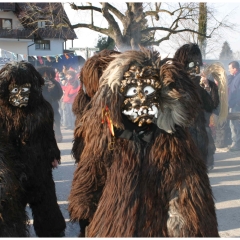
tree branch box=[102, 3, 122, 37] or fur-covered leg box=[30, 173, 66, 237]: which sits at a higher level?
tree branch box=[102, 3, 122, 37]

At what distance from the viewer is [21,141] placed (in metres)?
3.54

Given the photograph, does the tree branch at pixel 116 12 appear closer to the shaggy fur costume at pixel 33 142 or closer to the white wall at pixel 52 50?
the shaggy fur costume at pixel 33 142

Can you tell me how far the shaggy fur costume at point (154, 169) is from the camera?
214 centimetres

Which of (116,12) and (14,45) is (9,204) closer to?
(116,12)

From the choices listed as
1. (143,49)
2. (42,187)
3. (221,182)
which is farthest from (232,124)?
(143,49)

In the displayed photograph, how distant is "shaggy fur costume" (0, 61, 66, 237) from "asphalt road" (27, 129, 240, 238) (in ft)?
1.34

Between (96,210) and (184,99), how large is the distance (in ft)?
2.61

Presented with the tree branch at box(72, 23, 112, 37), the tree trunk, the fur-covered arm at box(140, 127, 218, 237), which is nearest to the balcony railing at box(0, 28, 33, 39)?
the tree branch at box(72, 23, 112, 37)

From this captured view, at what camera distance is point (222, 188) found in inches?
226

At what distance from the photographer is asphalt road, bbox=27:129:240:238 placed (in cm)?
432

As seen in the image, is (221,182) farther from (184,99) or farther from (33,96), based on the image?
(184,99)

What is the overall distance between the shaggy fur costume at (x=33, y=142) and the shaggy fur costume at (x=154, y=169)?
132 centimetres

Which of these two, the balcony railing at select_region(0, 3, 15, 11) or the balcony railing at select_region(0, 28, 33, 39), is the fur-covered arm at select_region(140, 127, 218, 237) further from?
the balcony railing at select_region(0, 28, 33, 39)

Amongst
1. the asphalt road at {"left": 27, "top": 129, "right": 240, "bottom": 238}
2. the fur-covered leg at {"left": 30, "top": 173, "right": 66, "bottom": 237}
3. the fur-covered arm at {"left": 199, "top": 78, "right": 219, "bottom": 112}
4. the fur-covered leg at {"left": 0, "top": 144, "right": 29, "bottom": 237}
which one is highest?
→ the fur-covered arm at {"left": 199, "top": 78, "right": 219, "bottom": 112}
